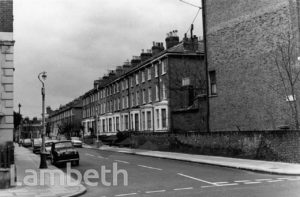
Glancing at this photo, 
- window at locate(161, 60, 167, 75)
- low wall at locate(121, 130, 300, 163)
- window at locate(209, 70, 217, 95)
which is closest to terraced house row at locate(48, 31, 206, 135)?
window at locate(161, 60, 167, 75)

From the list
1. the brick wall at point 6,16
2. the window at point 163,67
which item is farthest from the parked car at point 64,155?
the window at point 163,67

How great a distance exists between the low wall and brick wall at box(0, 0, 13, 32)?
47.3 feet

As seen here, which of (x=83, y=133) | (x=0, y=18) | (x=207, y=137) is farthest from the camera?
(x=83, y=133)

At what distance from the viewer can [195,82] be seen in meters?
44.4

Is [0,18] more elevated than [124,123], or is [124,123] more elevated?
[0,18]

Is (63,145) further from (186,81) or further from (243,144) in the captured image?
(186,81)

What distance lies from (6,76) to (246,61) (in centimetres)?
1746

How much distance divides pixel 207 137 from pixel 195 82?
52.6 feet

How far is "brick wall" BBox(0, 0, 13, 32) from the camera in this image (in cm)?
1744

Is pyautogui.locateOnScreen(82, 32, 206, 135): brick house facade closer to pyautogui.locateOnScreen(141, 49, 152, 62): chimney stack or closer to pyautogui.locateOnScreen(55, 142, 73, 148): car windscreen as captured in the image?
pyautogui.locateOnScreen(141, 49, 152, 62): chimney stack

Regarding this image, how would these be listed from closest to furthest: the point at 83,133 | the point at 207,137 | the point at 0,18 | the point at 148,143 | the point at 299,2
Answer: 1. the point at 0,18
2. the point at 299,2
3. the point at 207,137
4. the point at 148,143
5. the point at 83,133

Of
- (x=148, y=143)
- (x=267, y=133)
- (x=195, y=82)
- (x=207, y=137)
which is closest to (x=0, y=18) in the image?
(x=267, y=133)

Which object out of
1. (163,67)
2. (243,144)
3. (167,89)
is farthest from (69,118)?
(243,144)

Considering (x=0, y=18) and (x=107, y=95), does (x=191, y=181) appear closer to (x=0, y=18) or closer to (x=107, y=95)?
(x=0, y=18)
